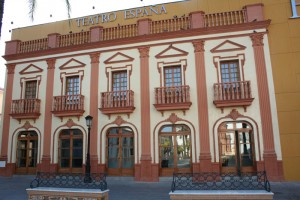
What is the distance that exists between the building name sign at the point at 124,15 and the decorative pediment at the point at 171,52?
2640mm

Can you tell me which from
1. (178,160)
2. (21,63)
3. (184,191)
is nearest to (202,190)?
(184,191)

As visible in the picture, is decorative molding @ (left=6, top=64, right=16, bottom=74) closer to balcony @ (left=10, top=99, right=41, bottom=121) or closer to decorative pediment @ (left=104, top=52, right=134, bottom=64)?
balcony @ (left=10, top=99, right=41, bottom=121)

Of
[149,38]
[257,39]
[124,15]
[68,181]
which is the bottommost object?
[68,181]

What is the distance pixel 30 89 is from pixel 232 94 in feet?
37.9

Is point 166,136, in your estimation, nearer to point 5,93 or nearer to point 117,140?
point 117,140

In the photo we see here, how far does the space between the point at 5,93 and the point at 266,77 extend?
14.6m

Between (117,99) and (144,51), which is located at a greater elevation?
(144,51)

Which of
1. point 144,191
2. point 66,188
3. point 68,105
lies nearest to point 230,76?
point 144,191

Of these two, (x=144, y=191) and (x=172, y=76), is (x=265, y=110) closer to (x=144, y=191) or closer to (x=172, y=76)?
(x=172, y=76)

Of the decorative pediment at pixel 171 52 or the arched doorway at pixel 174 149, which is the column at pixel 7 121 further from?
the decorative pediment at pixel 171 52

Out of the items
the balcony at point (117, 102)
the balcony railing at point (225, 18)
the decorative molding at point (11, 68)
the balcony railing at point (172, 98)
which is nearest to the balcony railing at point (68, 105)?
the balcony at point (117, 102)

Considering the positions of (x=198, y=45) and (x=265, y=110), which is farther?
(x=198, y=45)

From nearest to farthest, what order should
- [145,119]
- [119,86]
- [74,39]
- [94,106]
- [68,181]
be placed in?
[68,181]
[145,119]
[94,106]
[119,86]
[74,39]

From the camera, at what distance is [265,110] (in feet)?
41.0
